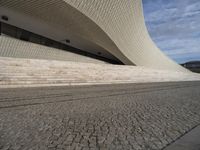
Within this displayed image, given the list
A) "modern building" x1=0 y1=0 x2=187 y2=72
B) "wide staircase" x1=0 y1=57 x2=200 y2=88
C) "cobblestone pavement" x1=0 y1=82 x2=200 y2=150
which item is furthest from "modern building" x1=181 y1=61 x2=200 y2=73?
"cobblestone pavement" x1=0 y1=82 x2=200 y2=150

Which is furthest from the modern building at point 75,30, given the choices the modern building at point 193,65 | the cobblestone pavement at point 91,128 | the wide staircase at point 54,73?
the modern building at point 193,65

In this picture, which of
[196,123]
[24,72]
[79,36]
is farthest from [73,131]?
[79,36]

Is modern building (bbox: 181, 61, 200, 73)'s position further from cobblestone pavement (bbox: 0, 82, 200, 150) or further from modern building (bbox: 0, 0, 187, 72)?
cobblestone pavement (bbox: 0, 82, 200, 150)

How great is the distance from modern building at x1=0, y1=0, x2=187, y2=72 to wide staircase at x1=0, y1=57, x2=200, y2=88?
11.1 ft

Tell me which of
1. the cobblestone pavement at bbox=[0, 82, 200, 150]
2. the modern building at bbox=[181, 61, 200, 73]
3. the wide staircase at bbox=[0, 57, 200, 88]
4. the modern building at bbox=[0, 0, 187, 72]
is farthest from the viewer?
the modern building at bbox=[181, 61, 200, 73]

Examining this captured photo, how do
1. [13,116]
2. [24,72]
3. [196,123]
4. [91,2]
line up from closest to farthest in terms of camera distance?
1. [196,123]
2. [13,116]
3. [24,72]
4. [91,2]

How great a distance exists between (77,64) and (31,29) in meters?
7.17

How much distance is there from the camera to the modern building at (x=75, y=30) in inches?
532

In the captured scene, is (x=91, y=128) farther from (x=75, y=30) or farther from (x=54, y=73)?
(x=75, y=30)

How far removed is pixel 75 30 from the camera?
17.7 meters

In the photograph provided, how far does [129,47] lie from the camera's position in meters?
22.3

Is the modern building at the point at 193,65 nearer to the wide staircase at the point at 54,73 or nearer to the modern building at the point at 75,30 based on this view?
the modern building at the point at 75,30

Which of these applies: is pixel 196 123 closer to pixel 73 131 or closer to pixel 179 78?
pixel 73 131

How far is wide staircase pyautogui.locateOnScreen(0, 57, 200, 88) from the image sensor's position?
824cm
